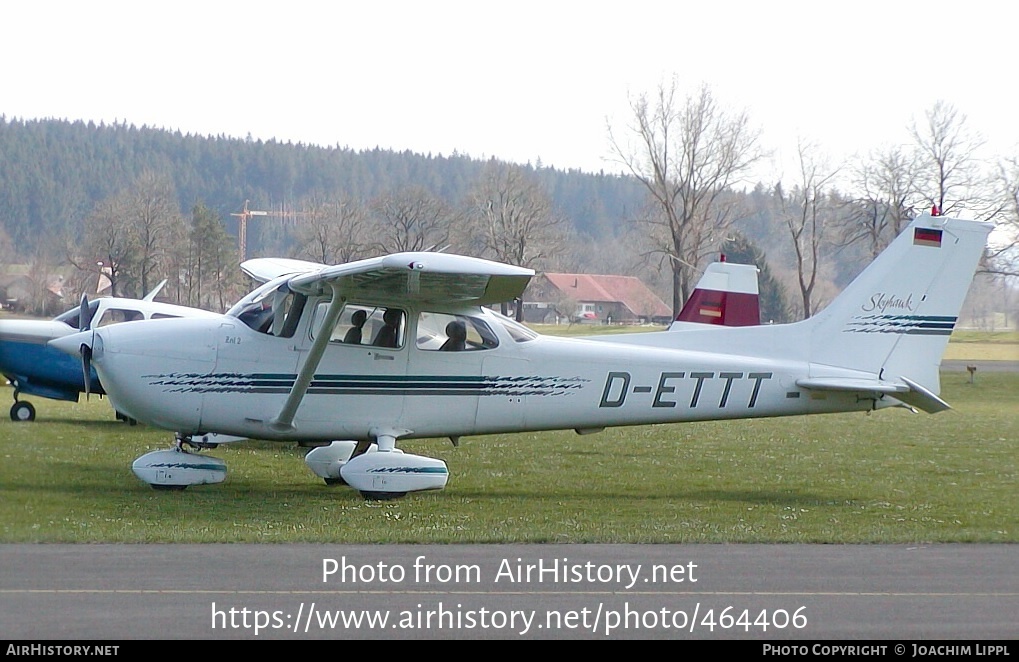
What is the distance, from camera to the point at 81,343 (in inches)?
421

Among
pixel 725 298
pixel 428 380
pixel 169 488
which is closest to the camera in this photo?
pixel 169 488

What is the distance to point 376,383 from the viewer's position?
35.6ft

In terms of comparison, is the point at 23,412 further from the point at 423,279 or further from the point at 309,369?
the point at 423,279

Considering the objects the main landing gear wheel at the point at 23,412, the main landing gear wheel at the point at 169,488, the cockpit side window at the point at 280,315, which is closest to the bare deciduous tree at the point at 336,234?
the main landing gear wheel at the point at 23,412

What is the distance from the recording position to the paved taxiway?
5.54 metres

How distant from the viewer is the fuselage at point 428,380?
10.6 metres

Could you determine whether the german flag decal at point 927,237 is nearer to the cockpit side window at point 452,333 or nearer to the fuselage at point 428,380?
the fuselage at point 428,380

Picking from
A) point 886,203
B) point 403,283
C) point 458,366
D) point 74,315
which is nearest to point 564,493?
point 458,366

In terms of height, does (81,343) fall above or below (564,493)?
above

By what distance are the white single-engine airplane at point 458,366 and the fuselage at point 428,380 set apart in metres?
0.01

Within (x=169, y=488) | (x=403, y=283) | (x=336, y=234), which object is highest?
(x=403, y=283)

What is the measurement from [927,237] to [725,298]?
5.89 m

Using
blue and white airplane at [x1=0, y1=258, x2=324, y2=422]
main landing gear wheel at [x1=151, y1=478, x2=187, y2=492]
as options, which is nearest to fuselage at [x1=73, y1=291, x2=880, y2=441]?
main landing gear wheel at [x1=151, y1=478, x2=187, y2=492]

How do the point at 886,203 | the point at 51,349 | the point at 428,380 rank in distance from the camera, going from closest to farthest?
the point at 428,380 < the point at 51,349 < the point at 886,203
